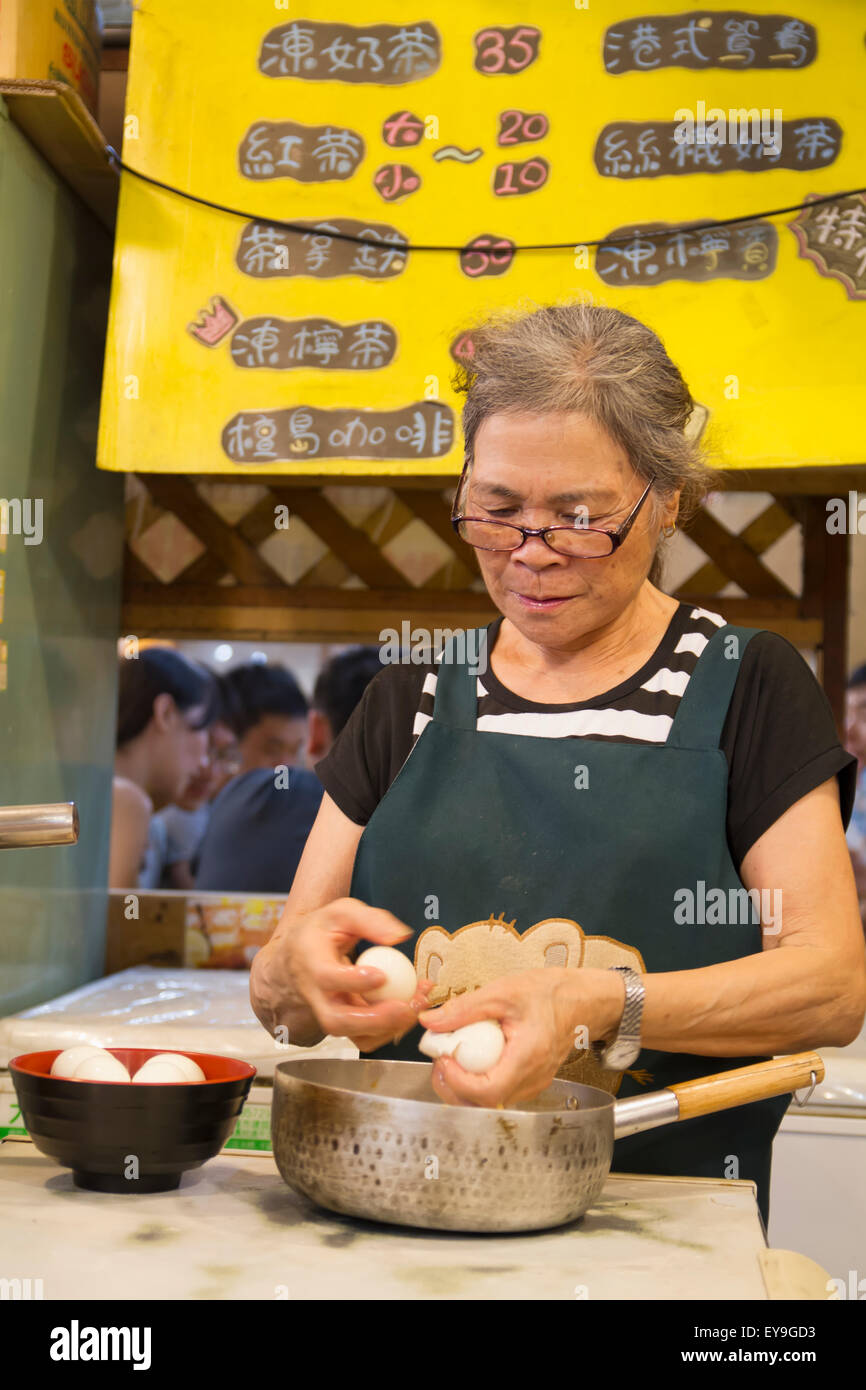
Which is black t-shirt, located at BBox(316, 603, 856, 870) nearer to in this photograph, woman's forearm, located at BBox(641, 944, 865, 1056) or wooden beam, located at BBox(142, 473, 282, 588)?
woman's forearm, located at BBox(641, 944, 865, 1056)

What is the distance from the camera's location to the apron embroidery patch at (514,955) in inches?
45.6

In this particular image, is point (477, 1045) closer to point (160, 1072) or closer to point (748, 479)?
point (160, 1072)

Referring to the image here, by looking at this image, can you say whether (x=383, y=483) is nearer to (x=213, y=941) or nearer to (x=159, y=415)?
(x=159, y=415)

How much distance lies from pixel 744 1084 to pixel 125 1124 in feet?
1.39

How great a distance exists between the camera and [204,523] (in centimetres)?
270

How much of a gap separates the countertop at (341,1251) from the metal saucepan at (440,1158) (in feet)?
0.08

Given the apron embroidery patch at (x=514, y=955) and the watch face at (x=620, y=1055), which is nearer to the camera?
the watch face at (x=620, y=1055)

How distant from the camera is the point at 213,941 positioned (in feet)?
8.55

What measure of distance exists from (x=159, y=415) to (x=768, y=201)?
1.06 meters

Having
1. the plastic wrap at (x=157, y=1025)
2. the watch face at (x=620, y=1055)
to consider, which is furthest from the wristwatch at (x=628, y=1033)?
the plastic wrap at (x=157, y=1025)

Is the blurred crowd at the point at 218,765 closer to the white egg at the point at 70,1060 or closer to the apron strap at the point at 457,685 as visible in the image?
the apron strap at the point at 457,685

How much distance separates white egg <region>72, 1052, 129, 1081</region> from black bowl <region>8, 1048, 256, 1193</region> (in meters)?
0.02

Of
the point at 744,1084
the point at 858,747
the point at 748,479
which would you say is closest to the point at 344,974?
the point at 744,1084
